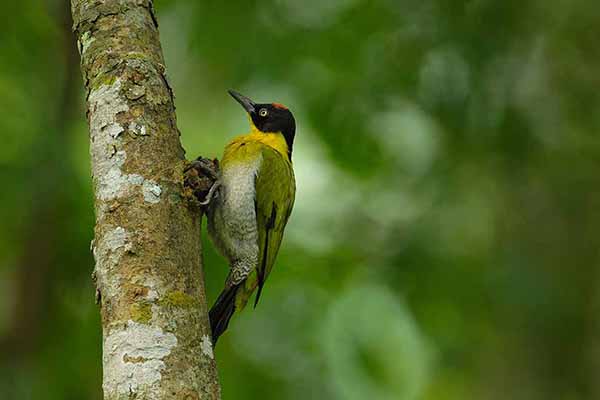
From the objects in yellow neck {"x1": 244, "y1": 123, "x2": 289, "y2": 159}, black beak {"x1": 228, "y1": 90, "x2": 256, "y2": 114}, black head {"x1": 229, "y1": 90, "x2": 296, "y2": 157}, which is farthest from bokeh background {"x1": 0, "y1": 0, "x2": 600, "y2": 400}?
yellow neck {"x1": 244, "y1": 123, "x2": 289, "y2": 159}

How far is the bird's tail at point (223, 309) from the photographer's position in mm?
4445

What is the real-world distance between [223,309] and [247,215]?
493 millimetres

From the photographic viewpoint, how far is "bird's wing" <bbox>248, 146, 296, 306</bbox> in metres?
4.80

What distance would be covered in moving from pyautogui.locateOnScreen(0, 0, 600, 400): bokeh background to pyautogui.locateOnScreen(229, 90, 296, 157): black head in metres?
0.39

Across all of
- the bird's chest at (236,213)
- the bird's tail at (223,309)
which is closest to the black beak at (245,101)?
the bird's chest at (236,213)

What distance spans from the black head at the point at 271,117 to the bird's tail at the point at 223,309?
1.22 metres

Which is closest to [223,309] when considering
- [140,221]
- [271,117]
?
[271,117]

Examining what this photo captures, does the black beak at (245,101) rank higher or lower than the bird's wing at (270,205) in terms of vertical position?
higher

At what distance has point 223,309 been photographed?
454 centimetres

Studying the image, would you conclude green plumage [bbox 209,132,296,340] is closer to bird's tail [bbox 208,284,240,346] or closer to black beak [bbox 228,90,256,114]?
bird's tail [bbox 208,284,240,346]

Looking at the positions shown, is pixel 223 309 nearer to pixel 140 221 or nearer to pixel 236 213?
pixel 236 213

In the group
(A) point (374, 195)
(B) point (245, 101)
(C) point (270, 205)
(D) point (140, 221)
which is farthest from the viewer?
(A) point (374, 195)

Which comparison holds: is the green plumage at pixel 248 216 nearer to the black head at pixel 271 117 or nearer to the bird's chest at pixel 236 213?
the bird's chest at pixel 236 213

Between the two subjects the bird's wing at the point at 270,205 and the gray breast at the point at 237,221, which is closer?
the gray breast at the point at 237,221
